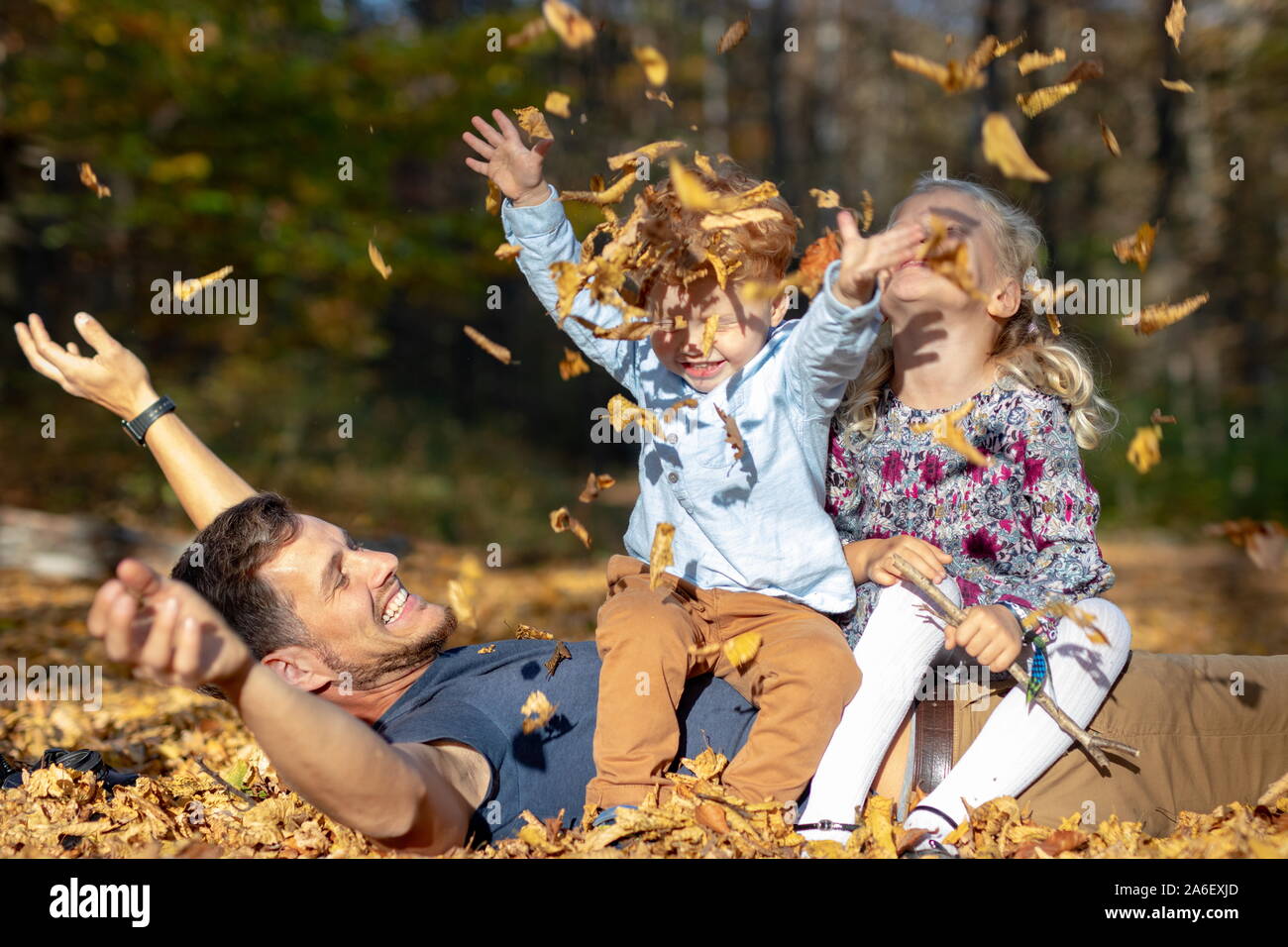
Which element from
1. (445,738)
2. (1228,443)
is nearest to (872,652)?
(445,738)

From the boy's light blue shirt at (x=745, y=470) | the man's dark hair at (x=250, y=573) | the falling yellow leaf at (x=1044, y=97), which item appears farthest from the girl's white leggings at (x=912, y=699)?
the man's dark hair at (x=250, y=573)

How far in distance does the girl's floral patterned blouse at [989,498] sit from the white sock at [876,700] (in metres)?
0.16

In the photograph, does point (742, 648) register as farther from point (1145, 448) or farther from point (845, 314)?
point (1145, 448)

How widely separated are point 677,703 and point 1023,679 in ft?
2.80

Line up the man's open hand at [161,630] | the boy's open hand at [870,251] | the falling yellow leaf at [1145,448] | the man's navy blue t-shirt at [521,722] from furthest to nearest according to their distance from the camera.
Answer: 1. the falling yellow leaf at [1145,448]
2. the man's navy blue t-shirt at [521,722]
3. the boy's open hand at [870,251]
4. the man's open hand at [161,630]

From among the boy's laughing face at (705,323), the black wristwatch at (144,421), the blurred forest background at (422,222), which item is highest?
the blurred forest background at (422,222)

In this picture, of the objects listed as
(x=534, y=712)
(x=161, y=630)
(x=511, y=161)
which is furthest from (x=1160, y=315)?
(x=161, y=630)

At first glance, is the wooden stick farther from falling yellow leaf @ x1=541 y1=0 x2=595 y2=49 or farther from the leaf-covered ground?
falling yellow leaf @ x1=541 y1=0 x2=595 y2=49

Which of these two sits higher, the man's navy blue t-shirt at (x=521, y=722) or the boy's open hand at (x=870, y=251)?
the boy's open hand at (x=870, y=251)

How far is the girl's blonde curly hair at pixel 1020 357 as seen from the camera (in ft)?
10.3

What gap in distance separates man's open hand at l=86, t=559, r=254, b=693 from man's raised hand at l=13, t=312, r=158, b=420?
1.68m

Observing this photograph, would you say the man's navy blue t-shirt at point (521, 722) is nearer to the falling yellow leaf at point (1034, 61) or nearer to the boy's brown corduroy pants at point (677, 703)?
the boy's brown corduroy pants at point (677, 703)

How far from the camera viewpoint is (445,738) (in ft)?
8.47

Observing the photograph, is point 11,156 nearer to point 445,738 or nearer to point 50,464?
point 50,464
